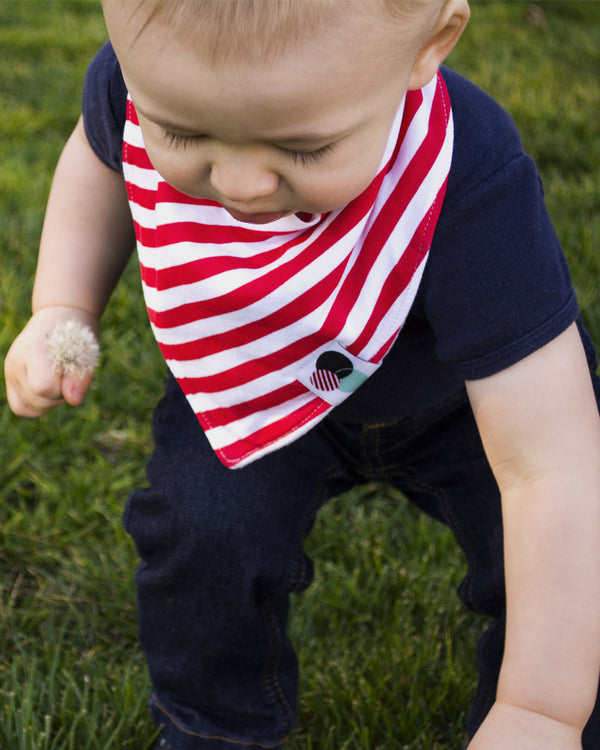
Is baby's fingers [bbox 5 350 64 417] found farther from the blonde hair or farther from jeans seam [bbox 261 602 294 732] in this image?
the blonde hair

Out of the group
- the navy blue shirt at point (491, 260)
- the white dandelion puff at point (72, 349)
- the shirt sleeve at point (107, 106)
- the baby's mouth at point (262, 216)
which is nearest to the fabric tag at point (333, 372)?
the navy blue shirt at point (491, 260)

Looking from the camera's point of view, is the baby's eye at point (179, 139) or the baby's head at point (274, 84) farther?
the baby's eye at point (179, 139)

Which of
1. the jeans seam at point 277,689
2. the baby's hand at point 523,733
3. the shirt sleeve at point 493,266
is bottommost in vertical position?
the jeans seam at point 277,689

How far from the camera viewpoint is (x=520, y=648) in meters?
1.07

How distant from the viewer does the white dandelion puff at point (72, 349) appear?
53.1 inches

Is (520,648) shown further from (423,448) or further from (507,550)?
(423,448)

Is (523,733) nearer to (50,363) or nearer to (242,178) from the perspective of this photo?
(242,178)

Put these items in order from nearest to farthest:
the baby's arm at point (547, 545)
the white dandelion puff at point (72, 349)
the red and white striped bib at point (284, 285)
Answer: the baby's arm at point (547, 545), the red and white striped bib at point (284, 285), the white dandelion puff at point (72, 349)

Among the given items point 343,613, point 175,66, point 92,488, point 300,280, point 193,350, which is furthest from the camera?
point 92,488

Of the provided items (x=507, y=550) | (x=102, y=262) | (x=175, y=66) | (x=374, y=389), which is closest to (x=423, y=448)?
(x=374, y=389)

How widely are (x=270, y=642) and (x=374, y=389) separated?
1.41 feet

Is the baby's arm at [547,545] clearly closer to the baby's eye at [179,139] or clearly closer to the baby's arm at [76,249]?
the baby's eye at [179,139]

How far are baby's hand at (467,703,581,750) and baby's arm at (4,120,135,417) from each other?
0.78 meters

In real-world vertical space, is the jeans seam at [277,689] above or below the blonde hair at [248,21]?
below
